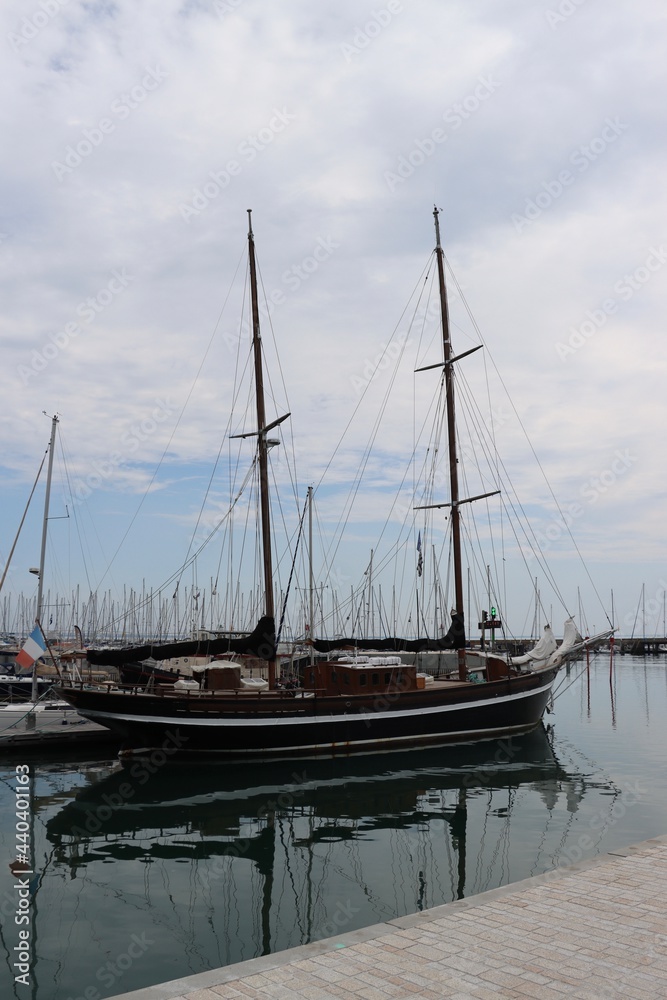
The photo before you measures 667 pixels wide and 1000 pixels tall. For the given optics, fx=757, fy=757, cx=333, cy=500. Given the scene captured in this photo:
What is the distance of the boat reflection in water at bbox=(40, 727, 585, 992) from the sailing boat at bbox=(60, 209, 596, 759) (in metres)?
1.00

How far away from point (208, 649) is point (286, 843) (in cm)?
1325

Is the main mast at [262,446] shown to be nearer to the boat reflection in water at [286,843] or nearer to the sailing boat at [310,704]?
the sailing boat at [310,704]

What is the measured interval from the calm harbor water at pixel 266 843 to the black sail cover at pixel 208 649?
378cm

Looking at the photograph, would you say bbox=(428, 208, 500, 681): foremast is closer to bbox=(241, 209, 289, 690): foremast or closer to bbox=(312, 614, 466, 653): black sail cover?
bbox=(312, 614, 466, 653): black sail cover

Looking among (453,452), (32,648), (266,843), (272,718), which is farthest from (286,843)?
(453,452)

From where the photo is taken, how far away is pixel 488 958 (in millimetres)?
7836

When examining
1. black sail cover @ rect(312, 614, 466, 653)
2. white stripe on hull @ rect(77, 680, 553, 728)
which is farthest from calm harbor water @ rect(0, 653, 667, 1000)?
black sail cover @ rect(312, 614, 466, 653)

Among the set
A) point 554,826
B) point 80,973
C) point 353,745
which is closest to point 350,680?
point 353,745

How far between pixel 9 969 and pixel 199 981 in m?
4.85

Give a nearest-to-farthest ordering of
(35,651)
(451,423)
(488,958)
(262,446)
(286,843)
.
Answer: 1. (488,958)
2. (286,843)
3. (35,651)
4. (262,446)
5. (451,423)

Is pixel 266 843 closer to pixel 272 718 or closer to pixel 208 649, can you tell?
pixel 272 718

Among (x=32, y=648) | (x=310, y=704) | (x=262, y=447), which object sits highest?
(x=262, y=447)

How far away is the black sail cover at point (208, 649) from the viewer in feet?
95.1

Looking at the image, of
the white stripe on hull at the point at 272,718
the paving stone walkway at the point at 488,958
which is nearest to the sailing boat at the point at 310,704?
the white stripe on hull at the point at 272,718
